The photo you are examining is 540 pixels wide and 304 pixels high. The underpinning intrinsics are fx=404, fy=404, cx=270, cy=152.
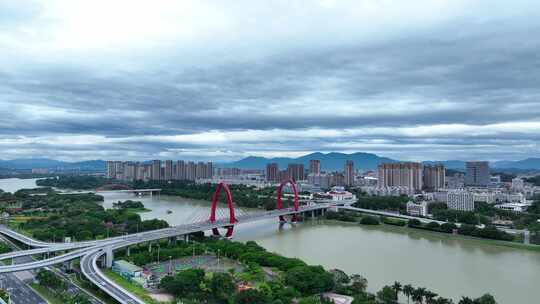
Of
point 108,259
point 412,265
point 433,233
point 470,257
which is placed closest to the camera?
point 108,259

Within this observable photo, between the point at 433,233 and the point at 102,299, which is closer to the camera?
the point at 102,299

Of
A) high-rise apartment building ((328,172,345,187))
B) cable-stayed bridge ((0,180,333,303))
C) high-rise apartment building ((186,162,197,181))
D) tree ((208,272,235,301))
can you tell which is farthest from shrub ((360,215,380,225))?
high-rise apartment building ((186,162,197,181))

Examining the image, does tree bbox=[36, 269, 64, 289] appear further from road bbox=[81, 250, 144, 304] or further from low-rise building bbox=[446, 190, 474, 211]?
low-rise building bbox=[446, 190, 474, 211]

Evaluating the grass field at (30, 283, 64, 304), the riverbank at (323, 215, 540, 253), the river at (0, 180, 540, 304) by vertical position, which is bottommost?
the riverbank at (323, 215, 540, 253)

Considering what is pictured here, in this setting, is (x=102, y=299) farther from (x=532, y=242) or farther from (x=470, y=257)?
(x=532, y=242)

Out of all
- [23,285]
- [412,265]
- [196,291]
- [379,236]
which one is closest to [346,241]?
[379,236]

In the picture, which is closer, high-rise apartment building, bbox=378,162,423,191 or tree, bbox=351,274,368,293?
tree, bbox=351,274,368,293

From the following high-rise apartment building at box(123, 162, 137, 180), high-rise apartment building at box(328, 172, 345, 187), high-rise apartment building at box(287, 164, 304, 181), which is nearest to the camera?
high-rise apartment building at box(328, 172, 345, 187)
